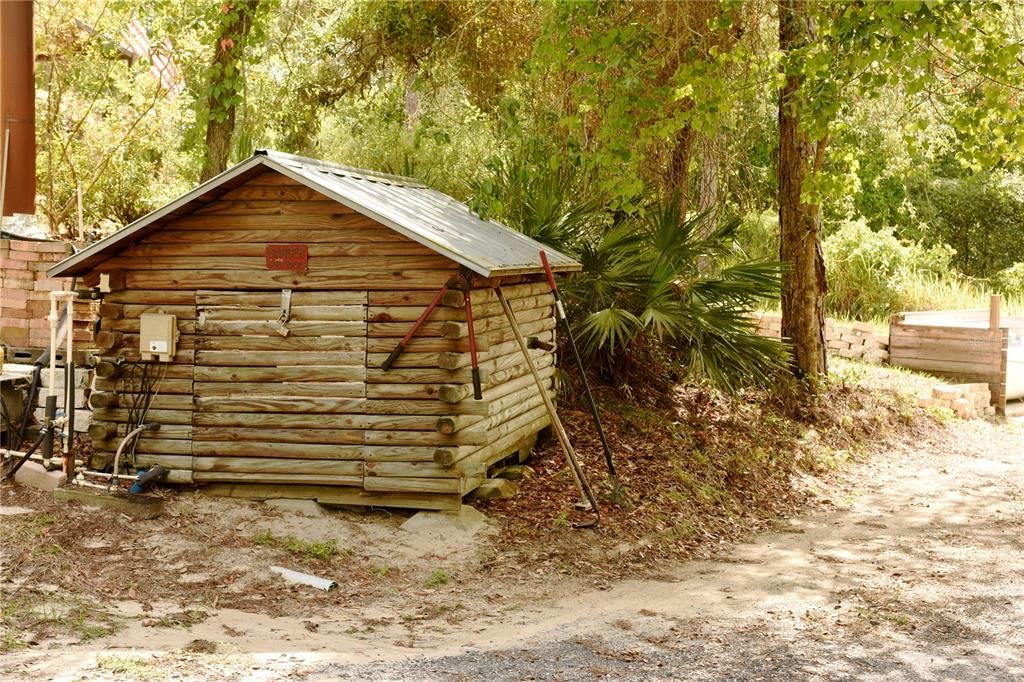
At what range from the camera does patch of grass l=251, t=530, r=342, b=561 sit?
7.96 meters

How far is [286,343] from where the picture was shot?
882cm

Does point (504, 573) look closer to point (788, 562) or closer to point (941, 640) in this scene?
point (788, 562)

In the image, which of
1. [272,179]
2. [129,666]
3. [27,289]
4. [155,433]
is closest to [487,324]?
[272,179]

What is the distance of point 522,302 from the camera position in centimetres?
1010

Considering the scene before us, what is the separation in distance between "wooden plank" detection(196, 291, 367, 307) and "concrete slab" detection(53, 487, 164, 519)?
5.50 feet

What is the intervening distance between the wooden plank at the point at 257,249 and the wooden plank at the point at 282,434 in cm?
143

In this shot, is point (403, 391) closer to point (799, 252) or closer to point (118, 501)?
point (118, 501)

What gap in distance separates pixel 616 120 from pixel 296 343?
3950 millimetres

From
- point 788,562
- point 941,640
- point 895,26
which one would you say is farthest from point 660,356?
point 941,640

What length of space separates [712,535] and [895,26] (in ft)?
14.8

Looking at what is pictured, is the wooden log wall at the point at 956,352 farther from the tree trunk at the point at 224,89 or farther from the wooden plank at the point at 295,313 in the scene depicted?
the wooden plank at the point at 295,313

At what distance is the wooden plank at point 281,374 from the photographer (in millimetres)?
8719

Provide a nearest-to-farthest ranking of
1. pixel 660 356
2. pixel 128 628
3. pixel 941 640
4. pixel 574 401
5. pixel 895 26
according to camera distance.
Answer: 1. pixel 128 628
2. pixel 941 640
3. pixel 895 26
4. pixel 574 401
5. pixel 660 356

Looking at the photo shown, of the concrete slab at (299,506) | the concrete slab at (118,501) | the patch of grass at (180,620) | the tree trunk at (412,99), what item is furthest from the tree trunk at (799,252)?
the patch of grass at (180,620)
